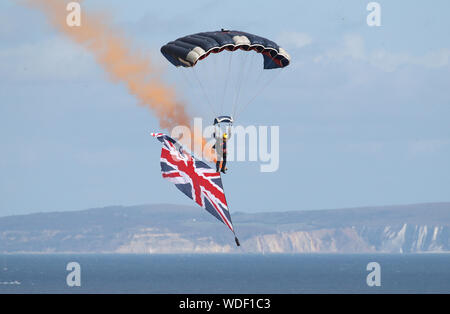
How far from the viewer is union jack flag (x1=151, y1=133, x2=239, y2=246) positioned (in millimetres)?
51594

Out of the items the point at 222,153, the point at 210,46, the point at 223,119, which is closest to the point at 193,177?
the point at 222,153

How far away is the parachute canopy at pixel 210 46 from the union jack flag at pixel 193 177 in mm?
4690

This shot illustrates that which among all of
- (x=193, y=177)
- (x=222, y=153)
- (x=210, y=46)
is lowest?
(x=193, y=177)

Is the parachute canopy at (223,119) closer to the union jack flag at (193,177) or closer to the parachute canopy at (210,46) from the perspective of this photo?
the union jack flag at (193,177)

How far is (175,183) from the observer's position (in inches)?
2067

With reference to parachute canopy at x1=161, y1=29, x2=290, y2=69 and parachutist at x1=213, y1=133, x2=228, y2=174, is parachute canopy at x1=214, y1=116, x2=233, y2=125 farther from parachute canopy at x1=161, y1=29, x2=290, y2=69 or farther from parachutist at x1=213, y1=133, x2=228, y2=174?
parachute canopy at x1=161, y1=29, x2=290, y2=69

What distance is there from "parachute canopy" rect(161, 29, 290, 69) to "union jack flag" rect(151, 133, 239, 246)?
469cm

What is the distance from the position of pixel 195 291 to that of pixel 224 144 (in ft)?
417

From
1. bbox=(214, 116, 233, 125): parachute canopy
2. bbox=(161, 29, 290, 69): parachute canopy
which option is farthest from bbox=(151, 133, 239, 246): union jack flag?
bbox=(161, 29, 290, 69): parachute canopy

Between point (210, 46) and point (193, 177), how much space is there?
7.10 m

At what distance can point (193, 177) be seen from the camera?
5241 cm

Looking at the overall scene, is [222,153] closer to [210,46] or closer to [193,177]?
[193,177]

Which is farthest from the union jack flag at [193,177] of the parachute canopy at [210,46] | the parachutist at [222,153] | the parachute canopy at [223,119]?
the parachute canopy at [210,46]
